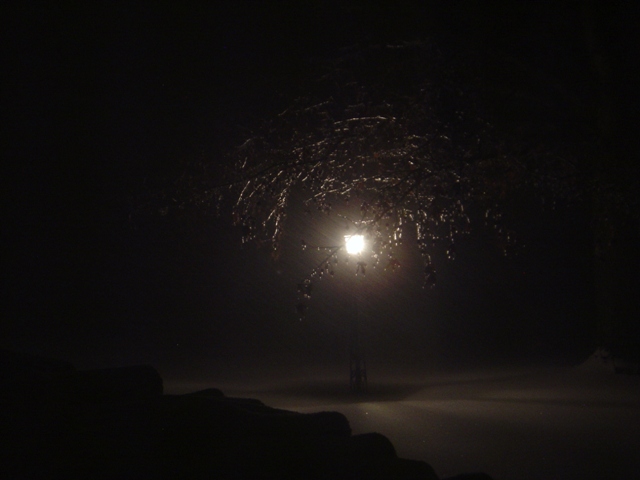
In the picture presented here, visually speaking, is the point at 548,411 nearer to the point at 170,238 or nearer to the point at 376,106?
the point at 376,106

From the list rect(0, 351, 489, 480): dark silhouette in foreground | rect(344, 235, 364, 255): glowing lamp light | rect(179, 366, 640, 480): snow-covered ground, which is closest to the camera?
rect(0, 351, 489, 480): dark silhouette in foreground

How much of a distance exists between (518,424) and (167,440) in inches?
92.4

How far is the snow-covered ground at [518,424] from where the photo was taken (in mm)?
3828

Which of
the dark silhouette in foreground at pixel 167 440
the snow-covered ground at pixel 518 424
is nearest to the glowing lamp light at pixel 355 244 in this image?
the snow-covered ground at pixel 518 424

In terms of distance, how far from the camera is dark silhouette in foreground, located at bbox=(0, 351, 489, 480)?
342cm

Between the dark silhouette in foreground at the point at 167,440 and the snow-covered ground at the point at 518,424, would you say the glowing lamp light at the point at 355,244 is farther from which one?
the dark silhouette in foreground at the point at 167,440

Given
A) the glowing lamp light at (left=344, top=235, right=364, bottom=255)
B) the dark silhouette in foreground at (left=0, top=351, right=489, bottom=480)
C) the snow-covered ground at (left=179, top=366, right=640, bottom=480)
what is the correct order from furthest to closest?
the glowing lamp light at (left=344, top=235, right=364, bottom=255) < the snow-covered ground at (left=179, top=366, right=640, bottom=480) < the dark silhouette in foreground at (left=0, top=351, right=489, bottom=480)

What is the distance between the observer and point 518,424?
182 inches

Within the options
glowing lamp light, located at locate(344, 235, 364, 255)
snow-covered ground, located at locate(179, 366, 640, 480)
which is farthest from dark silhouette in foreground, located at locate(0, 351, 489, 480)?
glowing lamp light, located at locate(344, 235, 364, 255)

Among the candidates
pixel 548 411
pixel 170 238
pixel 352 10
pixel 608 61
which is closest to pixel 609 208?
pixel 608 61

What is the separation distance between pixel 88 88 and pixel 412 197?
7.25 meters

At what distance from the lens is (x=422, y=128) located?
235 inches

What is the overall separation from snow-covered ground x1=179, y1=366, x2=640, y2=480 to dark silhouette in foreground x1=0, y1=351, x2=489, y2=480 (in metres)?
0.60

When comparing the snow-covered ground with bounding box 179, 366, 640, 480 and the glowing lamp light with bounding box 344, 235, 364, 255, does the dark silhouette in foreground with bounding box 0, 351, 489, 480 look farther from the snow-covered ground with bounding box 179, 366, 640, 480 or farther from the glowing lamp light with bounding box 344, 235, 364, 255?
the glowing lamp light with bounding box 344, 235, 364, 255
